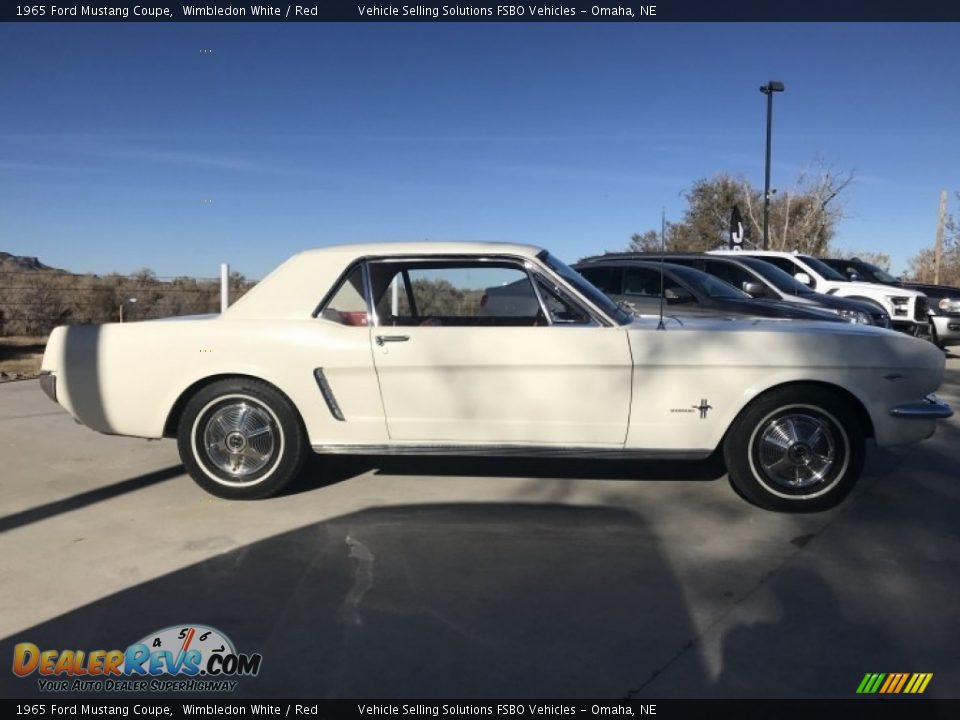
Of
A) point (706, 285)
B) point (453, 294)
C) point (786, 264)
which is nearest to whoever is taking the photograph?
point (453, 294)

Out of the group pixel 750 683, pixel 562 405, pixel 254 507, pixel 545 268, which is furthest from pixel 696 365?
pixel 254 507

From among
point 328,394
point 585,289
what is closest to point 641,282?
point 585,289

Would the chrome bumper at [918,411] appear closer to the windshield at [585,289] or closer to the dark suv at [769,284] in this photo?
the windshield at [585,289]

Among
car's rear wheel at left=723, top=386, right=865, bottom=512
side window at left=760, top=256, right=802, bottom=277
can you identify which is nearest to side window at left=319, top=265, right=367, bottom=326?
car's rear wheel at left=723, top=386, right=865, bottom=512

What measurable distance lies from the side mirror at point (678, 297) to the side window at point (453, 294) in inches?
140

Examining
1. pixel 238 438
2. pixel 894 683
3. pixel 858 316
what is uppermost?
pixel 858 316

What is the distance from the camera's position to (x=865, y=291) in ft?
39.0

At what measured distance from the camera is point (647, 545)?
149 inches

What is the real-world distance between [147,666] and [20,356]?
38.2 feet

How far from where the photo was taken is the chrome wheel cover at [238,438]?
4445 mm

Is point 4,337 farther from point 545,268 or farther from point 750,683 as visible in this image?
point 750,683

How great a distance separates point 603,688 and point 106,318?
57.0 ft

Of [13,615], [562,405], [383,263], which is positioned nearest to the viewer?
[13,615]

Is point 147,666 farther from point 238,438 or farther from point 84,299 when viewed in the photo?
point 84,299
